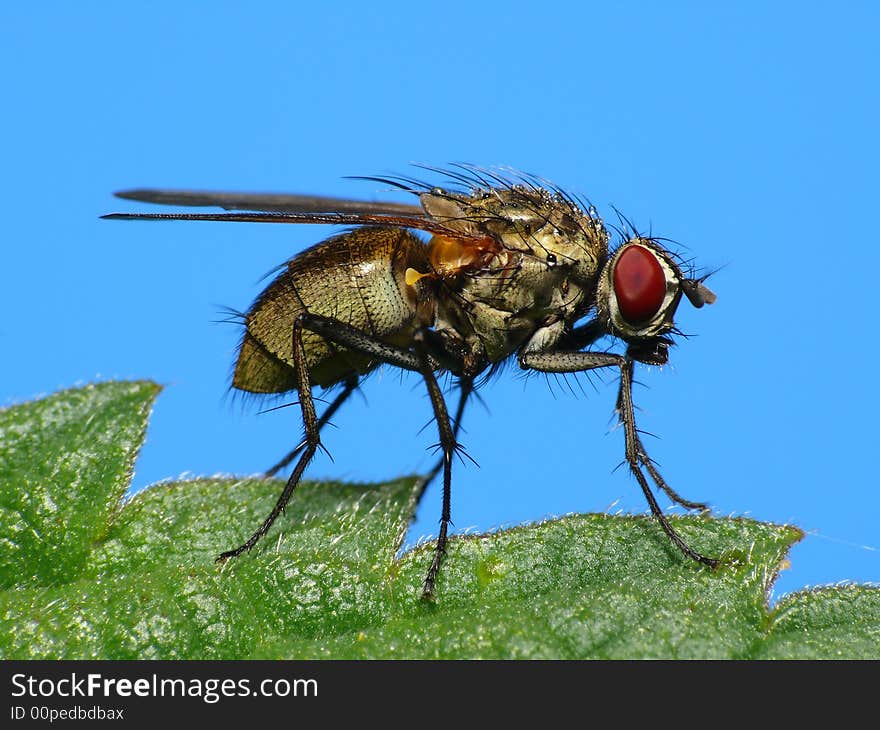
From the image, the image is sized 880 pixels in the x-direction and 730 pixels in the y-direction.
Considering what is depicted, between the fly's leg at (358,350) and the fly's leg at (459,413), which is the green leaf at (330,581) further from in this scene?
the fly's leg at (459,413)

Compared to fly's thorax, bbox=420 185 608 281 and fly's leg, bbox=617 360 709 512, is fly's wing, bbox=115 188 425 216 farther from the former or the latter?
fly's leg, bbox=617 360 709 512

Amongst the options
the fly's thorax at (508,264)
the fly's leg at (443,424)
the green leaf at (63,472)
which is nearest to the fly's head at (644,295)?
the fly's thorax at (508,264)

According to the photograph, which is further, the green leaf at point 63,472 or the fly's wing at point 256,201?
the fly's wing at point 256,201

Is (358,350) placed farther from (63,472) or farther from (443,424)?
(63,472)

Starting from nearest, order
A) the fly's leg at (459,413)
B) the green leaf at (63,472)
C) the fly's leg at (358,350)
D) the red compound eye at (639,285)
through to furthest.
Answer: the green leaf at (63,472), the fly's leg at (358,350), the red compound eye at (639,285), the fly's leg at (459,413)

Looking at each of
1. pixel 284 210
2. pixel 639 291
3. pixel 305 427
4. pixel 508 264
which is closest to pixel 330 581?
pixel 305 427

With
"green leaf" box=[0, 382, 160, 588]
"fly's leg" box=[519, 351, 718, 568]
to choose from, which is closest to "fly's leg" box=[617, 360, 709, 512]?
"fly's leg" box=[519, 351, 718, 568]
